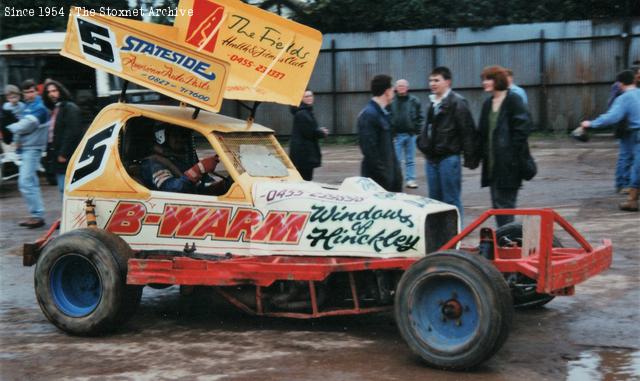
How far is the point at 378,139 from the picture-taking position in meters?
→ 8.70

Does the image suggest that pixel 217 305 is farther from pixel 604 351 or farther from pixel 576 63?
pixel 576 63

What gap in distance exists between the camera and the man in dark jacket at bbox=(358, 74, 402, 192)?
8625 mm

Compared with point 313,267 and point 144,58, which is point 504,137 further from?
point 144,58

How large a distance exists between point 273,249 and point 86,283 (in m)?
1.57

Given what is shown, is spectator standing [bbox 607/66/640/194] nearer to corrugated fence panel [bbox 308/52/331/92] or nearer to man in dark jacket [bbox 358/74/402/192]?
man in dark jacket [bbox 358/74/402/192]

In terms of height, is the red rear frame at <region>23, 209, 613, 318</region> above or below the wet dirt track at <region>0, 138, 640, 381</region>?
above

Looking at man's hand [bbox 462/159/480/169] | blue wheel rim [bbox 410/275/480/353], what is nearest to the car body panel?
blue wheel rim [bbox 410/275/480/353]

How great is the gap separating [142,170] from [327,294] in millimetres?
1895

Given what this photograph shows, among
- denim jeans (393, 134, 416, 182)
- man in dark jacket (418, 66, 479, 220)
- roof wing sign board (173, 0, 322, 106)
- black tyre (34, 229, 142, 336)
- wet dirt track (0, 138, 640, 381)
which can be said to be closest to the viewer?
wet dirt track (0, 138, 640, 381)

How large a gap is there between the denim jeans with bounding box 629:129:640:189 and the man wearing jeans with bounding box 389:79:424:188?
356cm

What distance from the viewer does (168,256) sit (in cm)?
702

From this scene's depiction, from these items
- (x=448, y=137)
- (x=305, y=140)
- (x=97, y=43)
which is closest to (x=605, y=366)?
(x=448, y=137)

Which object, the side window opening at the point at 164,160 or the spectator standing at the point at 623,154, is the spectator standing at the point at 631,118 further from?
the side window opening at the point at 164,160

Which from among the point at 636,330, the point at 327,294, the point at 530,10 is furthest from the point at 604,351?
the point at 530,10
